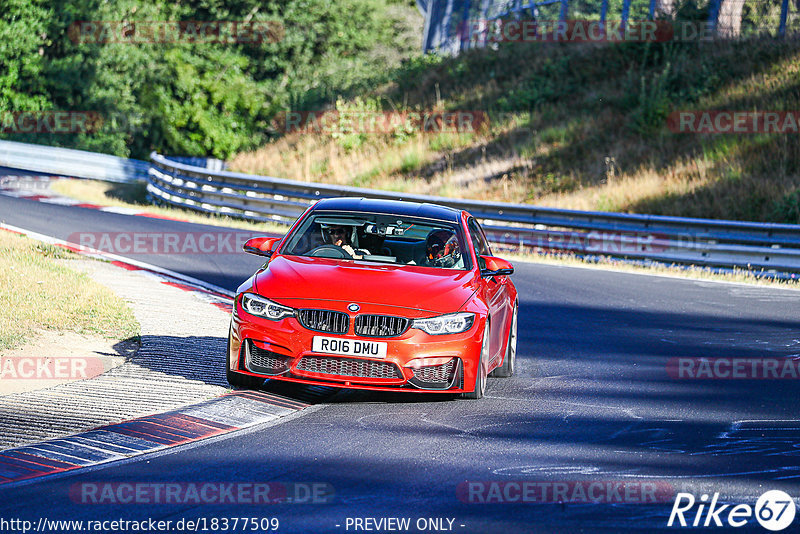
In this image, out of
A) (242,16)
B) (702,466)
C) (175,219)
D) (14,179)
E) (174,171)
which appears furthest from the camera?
(242,16)

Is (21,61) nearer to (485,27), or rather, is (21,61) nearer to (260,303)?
(485,27)

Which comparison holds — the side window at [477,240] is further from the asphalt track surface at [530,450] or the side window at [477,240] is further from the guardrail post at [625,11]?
the guardrail post at [625,11]

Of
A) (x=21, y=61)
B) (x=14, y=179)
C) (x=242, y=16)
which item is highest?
(x=242, y=16)

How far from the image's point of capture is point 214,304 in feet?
42.0

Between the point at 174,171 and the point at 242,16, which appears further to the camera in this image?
the point at 242,16

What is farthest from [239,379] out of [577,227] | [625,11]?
[625,11]

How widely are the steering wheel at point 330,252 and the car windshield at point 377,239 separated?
0.01 meters

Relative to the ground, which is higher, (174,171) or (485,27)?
(485,27)

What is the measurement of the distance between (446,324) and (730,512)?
295 cm

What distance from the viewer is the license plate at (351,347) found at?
25.9 feet

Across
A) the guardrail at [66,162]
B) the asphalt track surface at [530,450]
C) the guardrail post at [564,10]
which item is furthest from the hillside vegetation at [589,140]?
the asphalt track surface at [530,450]

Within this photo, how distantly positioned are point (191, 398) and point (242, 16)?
4769cm

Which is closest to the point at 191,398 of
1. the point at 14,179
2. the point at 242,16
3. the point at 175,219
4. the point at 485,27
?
the point at 175,219

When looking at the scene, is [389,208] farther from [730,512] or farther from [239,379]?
[730,512]
